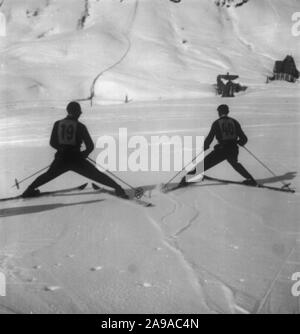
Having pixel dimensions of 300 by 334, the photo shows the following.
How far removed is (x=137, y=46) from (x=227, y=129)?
7781 centimetres

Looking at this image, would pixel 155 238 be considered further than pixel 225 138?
No

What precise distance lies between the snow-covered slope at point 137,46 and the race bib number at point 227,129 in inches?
1552

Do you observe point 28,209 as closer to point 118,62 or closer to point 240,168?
point 240,168

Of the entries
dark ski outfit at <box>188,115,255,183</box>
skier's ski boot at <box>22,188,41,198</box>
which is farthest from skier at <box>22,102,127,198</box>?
dark ski outfit at <box>188,115,255,183</box>

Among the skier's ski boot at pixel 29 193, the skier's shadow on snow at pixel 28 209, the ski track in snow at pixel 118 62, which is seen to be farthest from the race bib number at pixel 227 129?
the ski track in snow at pixel 118 62

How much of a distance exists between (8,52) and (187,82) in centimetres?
3324

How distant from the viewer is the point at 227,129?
725 cm

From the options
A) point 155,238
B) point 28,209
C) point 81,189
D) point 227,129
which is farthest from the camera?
point 81,189

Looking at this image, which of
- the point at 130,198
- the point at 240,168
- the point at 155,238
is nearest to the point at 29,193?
the point at 130,198

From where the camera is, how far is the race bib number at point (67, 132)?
6.32 m

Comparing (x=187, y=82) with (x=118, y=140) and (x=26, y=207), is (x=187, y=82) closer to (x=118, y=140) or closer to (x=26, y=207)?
(x=118, y=140)

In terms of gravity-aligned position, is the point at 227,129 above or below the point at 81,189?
A: above
